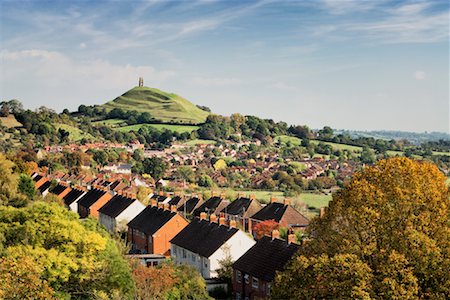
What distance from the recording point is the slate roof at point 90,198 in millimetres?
67188

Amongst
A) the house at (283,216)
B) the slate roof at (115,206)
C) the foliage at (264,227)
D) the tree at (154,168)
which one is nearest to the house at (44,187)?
the slate roof at (115,206)

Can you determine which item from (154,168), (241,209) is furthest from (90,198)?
(154,168)

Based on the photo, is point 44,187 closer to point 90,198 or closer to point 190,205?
point 90,198

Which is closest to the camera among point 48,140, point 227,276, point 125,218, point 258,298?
point 258,298

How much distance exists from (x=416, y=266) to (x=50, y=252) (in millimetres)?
15742

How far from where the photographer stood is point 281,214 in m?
56.0

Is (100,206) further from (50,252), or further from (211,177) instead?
(211,177)

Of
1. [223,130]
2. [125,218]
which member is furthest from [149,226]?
[223,130]

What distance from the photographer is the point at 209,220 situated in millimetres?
45250

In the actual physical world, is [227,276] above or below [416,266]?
below

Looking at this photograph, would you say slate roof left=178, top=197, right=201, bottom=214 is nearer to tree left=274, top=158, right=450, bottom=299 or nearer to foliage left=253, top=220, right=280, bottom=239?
foliage left=253, top=220, right=280, bottom=239

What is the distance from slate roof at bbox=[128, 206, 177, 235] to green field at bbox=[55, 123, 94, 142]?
95899mm

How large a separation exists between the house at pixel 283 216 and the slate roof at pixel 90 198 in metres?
16.9

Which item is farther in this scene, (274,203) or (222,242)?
(274,203)
